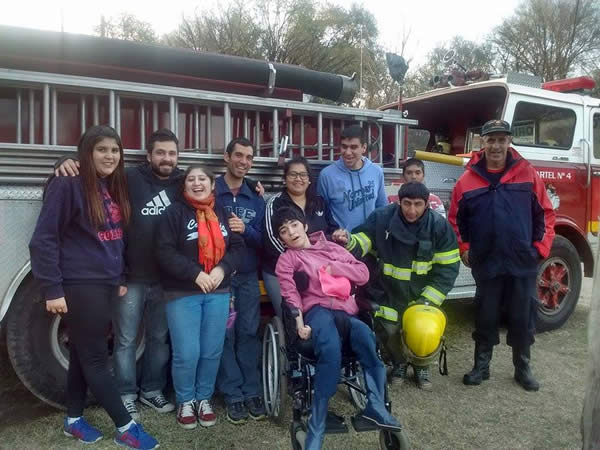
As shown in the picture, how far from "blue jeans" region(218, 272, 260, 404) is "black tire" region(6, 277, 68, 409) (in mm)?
1002

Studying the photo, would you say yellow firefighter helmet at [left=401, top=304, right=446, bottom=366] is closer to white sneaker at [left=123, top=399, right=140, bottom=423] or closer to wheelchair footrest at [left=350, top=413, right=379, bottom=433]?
wheelchair footrest at [left=350, top=413, right=379, bottom=433]

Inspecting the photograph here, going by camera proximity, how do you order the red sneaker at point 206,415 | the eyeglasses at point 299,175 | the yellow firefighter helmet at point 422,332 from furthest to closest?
the eyeglasses at point 299,175 → the yellow firefighter helmet at point 422,332 → the red sneaker at point 206,415

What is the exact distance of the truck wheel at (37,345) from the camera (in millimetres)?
3088

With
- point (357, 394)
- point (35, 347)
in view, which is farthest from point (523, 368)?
point (35, 347)

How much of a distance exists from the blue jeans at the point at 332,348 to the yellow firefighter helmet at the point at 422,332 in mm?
448

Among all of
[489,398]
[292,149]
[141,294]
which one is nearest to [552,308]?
[489,398]

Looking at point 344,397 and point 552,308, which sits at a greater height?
point 552,308

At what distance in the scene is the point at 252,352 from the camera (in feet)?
11.5

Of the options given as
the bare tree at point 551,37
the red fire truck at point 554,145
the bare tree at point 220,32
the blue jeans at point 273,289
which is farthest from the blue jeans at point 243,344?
the bare tree at point 551,37

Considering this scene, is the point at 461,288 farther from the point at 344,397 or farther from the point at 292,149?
the point at 292,149

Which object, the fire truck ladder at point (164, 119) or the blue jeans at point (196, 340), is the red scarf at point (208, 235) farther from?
→ the fire truck ladder at point (164, 119)

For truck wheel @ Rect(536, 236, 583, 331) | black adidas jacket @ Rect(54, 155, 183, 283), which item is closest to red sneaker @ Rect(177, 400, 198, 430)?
black adidas jacket @ Rect(54, 155, 183, 283)

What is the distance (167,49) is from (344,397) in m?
2.73

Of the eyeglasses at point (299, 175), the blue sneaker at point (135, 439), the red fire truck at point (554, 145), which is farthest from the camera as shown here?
the red fire truck at point (554, 145)
